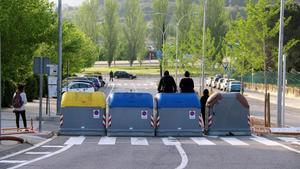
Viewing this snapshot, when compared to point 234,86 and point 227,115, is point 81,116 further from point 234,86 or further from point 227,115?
point 234,86

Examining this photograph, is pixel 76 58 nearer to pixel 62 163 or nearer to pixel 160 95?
pixel 160 95

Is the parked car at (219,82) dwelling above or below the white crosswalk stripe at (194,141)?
above

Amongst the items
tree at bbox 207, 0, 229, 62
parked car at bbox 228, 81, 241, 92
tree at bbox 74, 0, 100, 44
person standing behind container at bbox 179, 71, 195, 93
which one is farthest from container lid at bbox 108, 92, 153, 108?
tree at bbox 74, 0, 100, 44

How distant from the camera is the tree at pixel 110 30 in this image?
481ft

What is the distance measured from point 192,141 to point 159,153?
4405 millimetres

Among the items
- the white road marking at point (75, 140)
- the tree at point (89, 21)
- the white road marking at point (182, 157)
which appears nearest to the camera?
the white road marking at point (182, 157)

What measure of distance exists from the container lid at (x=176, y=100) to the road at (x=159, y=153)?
134 centimetres

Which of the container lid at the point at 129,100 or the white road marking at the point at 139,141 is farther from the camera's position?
the container lid at the point at 129,100

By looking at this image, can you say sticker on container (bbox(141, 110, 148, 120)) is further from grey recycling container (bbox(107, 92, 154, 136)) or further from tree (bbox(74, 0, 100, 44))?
tree (bbox(74, 0, 100, 44))

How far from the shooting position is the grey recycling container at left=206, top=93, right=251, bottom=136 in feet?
81.8

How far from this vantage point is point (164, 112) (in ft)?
79.8

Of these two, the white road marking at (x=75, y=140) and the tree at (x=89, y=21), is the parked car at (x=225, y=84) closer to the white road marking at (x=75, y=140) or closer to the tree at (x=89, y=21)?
the white road marking at (x=75, y=140)

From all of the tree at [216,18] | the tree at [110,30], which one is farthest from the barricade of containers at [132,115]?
the tree at [110,30]

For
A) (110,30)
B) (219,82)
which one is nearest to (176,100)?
(219,82)
